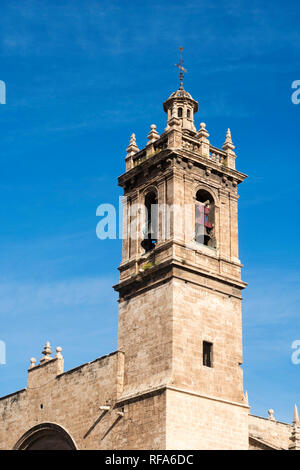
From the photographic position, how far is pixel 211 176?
1581 inches

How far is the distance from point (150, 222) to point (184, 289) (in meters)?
5.01

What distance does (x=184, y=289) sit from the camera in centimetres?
3622

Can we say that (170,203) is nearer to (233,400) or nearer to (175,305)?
(175,305)

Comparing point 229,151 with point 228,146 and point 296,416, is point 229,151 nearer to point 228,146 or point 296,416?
point 228,146

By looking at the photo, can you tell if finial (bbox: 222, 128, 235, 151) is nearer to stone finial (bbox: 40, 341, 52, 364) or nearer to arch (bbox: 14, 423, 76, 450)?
stone finial (bbox: 40, 341, 52, 364)

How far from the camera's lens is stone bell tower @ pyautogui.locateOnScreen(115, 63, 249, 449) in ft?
113

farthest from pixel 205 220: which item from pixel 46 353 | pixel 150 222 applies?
pixel 46 353

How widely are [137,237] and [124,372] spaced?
673 centimetres

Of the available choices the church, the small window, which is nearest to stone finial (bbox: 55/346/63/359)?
the church

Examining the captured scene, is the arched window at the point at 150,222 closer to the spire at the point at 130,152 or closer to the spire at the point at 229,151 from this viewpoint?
the spire at the point at 130,152

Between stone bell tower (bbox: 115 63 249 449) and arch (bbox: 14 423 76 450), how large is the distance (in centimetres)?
520
